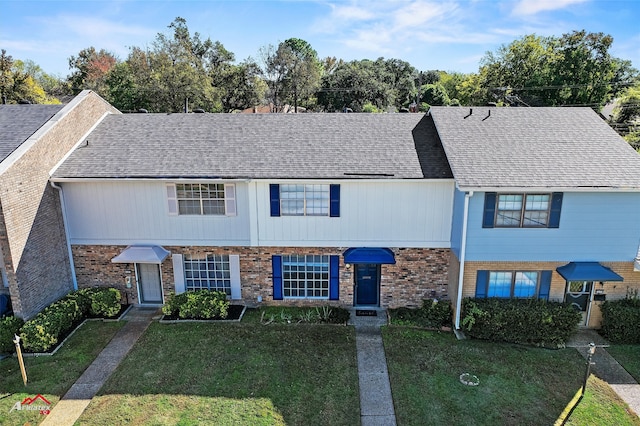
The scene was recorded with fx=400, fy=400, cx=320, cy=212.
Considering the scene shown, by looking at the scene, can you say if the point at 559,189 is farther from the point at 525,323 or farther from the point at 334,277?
the point at 334,277

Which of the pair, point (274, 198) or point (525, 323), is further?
point (274, 198)

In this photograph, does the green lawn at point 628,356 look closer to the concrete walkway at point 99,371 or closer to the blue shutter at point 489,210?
the blue shutter at point 489,210

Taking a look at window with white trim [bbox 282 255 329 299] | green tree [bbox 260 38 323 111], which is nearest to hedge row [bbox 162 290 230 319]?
window with white trim [bbox 282 255 329 299]

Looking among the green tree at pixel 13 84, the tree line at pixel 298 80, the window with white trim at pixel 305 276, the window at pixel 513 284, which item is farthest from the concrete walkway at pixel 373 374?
the green tree at pixel 13 84

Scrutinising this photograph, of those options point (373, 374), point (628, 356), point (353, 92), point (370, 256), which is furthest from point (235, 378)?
point (353, 92)

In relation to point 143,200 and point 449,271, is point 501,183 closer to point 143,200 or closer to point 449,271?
point 449,271
